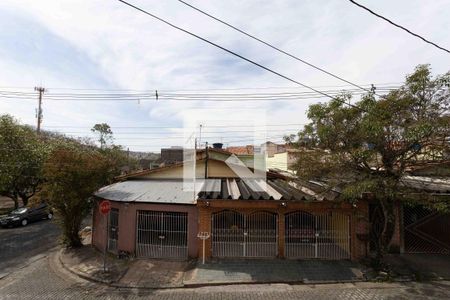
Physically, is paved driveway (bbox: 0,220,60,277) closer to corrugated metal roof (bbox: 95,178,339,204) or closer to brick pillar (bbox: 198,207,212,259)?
corrugated metal roof (bbox: 95,178,339,204)

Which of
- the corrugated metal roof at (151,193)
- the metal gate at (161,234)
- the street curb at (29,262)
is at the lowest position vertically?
the street curb at (29,262)

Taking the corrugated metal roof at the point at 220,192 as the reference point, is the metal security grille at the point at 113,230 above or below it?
below

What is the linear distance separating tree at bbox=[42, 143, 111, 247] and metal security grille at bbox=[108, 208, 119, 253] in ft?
5.35

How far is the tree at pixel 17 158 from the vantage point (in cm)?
2288

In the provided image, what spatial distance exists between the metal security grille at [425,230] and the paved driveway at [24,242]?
17.6 metres

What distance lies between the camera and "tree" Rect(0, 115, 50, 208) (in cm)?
2288

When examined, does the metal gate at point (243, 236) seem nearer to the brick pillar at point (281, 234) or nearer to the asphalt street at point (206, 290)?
the brick pillar at point (281, 234)

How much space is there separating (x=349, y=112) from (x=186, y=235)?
26.9 ft

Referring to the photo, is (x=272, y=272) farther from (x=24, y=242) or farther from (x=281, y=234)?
(x=24, y=242)

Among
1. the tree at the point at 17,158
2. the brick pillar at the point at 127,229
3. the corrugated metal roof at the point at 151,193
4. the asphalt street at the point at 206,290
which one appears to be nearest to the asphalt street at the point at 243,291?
the asphalt street at the point at 206,290

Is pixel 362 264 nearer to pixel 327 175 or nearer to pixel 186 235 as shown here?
pixel 327 175

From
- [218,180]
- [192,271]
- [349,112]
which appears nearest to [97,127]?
[218,180]

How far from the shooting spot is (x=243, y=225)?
1334 cm

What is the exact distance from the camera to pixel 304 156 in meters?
12.0
